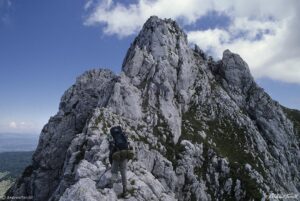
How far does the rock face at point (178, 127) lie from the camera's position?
240 feet

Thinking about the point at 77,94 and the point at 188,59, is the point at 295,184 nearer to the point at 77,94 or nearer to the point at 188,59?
the point at 188,59

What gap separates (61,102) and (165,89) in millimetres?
33021

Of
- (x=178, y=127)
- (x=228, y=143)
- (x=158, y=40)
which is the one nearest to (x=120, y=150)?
(x=178, y=127)

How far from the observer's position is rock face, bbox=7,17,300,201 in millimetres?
73250

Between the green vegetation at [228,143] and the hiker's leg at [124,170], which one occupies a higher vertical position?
the green vegetation at [228,143]

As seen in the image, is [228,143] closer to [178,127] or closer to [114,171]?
[178,127]

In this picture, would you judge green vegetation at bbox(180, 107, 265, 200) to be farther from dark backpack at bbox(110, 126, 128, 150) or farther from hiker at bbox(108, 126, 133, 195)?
dark backpack at bbox(110, 126, 128, 150)

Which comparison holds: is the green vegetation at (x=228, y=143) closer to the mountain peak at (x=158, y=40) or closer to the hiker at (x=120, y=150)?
the mountain peak at (x=158, y=40)

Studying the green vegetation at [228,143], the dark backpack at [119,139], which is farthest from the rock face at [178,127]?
the dark backpack at [119,139]

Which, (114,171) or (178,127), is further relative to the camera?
(178,127)

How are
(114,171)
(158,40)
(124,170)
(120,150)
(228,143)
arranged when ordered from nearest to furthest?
1. (120,150)
2. (124,170)
3. (114,171)
4. (228,143)
5. (158,40)

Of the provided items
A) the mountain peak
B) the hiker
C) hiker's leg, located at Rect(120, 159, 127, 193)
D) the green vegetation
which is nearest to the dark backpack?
the hiker

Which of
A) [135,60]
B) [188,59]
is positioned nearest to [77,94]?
[135,60]

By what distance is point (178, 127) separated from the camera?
285ft
